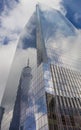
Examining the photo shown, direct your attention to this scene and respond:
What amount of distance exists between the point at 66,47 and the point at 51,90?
55.9m

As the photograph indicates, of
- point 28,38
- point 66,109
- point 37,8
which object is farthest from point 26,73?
point 66,109

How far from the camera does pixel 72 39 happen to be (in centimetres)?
15012

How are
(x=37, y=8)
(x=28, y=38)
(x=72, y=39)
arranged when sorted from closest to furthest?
(x=72, y=39)
(x=37, y=8)
(x=28, y=38)

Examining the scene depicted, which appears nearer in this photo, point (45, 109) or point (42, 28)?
point (45, 109)

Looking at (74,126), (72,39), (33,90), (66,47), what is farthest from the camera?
(72,39)

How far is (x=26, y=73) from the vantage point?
199 m

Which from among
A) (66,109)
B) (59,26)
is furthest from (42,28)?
(66,109)

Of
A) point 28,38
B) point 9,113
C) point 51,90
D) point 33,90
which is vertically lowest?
point 9,113

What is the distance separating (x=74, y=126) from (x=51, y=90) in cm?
1798

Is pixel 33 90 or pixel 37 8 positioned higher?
pixel 37 8

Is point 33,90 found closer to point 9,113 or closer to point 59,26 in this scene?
point 59,26

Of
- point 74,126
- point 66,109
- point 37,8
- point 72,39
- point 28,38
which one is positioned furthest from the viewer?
point 28,38

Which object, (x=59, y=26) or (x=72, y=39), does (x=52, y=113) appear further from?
(x=59, y=26)

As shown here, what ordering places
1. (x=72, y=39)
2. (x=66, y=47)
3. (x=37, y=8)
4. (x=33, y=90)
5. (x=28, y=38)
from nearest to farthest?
1. (x=33, y=90)
2. (x=66, y=47)
3. (x=72, y=39)
4. (x=37, y=8)
5. (x=28, y=38)
